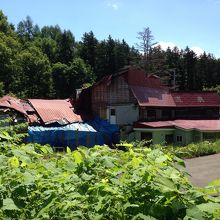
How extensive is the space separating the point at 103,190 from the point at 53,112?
103ft

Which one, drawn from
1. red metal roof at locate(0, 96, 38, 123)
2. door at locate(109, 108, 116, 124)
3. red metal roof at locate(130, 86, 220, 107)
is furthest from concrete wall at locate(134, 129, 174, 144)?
red metal roof at locate(0, 96, 38, 123)

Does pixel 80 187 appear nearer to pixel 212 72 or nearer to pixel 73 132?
pixel 73 132

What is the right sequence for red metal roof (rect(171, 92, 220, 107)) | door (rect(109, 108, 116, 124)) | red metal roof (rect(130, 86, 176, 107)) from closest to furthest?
door (rect(109, 108, 116, 124))
red metal roof (rect(130, 86, 176, 107))
red metal roof (rect(171, 92, 220, 107))

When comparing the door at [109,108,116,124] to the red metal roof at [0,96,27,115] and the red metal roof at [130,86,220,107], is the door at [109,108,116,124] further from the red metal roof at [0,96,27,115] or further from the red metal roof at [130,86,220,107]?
the red metal roof at [0,96,27,115]

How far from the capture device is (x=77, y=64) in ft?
222

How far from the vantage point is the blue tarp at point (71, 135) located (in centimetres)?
2976

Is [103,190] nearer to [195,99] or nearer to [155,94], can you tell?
[155,94]

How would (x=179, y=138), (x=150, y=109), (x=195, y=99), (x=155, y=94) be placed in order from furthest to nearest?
(x=195, y=99), (x=155, y=94), (x=150, y=109), (x=179, y=138)

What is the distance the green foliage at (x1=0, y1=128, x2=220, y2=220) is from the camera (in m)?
1.91

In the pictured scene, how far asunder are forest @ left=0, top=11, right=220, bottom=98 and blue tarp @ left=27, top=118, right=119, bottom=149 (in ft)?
72.1

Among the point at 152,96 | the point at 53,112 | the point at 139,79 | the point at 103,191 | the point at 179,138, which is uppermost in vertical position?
the point at 139,79

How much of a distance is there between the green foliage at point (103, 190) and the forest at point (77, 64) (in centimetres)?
5019

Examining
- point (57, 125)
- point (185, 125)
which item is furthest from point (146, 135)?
point (57, 125)

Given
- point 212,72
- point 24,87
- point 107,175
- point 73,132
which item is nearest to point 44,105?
point 73,132
